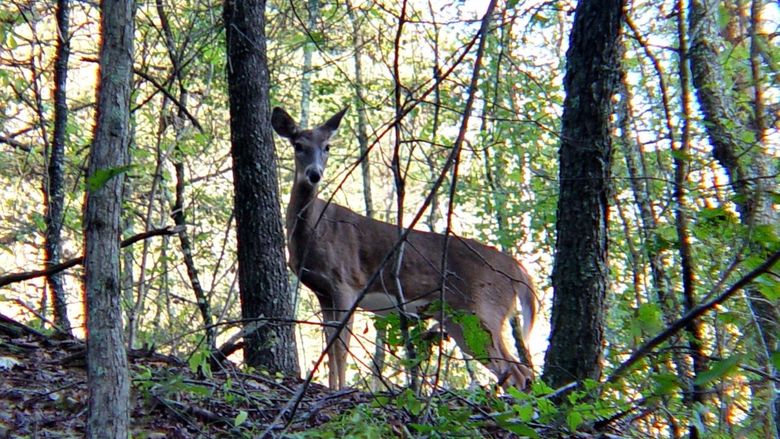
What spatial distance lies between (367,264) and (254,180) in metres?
2.91

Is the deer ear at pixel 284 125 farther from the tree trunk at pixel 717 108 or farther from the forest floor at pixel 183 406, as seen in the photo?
the forest floor at pixel 183 406

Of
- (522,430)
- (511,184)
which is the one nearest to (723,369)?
(522,430)

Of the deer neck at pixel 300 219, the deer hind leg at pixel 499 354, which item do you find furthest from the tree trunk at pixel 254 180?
the deer hind leg at pixel 499 354

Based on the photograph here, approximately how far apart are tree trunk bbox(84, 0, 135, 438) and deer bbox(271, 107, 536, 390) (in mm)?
4757

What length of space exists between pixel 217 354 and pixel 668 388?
7.92 ft

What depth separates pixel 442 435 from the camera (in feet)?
9.39

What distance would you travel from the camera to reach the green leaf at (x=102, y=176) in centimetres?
227

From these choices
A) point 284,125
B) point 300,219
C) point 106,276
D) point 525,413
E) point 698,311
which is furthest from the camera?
point 284,125

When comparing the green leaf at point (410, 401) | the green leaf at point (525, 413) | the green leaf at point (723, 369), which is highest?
the green leaf at point (723, 369)

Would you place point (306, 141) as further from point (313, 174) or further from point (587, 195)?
point (587, 195)

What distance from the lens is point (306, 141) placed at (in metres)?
8.01

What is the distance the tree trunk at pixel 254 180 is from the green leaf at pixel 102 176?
3127 millimetres

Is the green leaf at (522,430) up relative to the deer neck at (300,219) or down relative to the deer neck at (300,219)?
down

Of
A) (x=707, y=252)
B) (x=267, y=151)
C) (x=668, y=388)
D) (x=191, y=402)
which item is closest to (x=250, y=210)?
(x=267, y=151)
